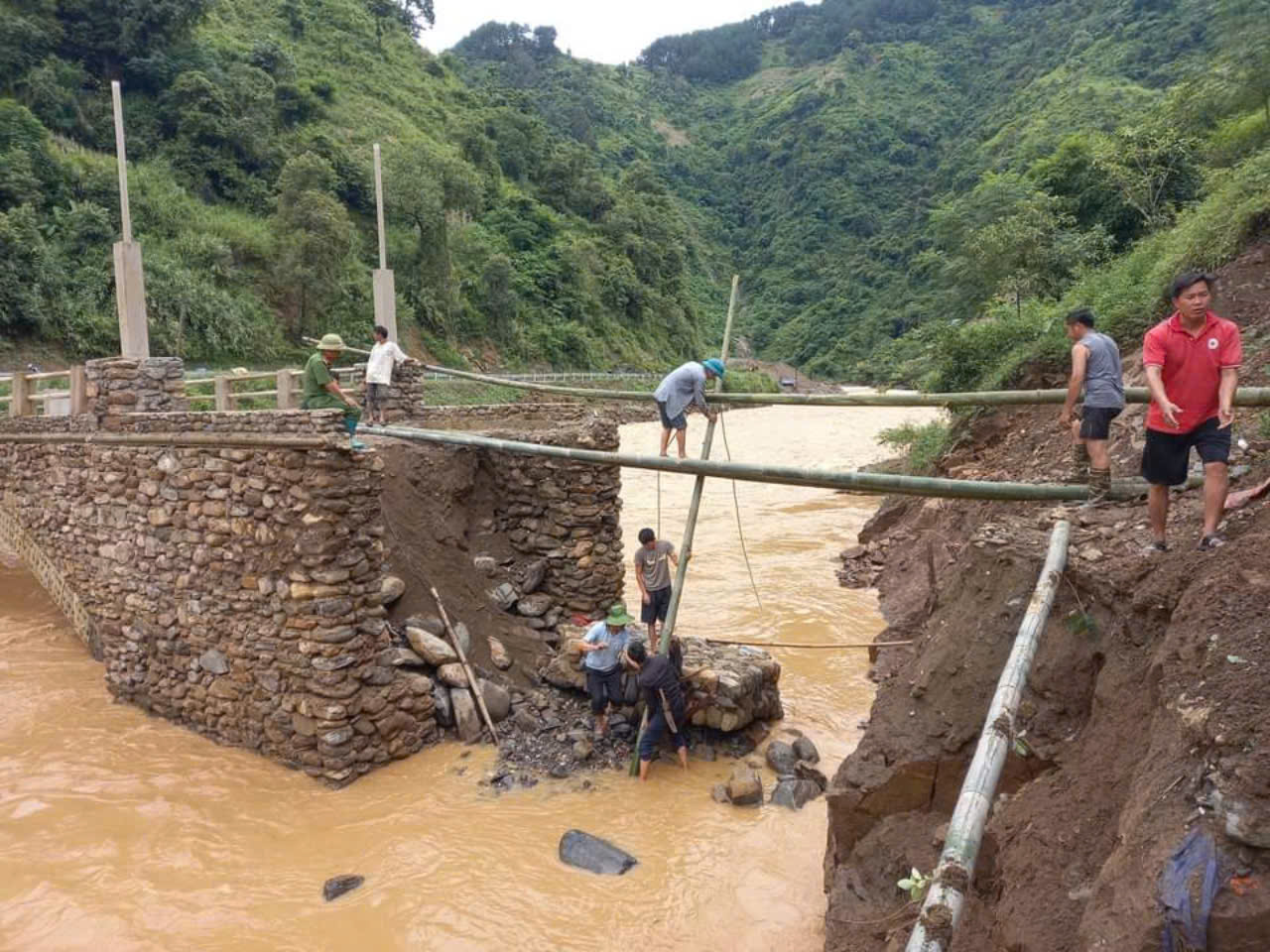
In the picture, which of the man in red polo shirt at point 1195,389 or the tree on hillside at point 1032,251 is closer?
the man in red polo shirt at point 1195,389

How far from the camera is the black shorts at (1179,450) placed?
10.8 feet

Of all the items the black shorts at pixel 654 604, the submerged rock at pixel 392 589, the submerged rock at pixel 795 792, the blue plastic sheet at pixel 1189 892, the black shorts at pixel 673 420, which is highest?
the black shorts at pixel 673 420

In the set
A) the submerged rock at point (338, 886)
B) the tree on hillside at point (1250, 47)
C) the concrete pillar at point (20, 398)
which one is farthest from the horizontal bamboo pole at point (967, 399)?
the tree on hillside at point (1250, 47)

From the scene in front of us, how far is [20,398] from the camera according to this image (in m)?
10.3

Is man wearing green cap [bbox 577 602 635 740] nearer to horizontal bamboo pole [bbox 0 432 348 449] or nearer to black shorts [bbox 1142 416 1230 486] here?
horizontal bamboo pole [bbox 0 432 348 449]

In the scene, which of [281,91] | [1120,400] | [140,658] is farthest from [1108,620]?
[281,91]

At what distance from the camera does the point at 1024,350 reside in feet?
35.8

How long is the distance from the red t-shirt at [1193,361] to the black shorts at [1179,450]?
44mm

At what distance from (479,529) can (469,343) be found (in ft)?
97.3

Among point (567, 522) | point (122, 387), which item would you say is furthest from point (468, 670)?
point (122, 387)

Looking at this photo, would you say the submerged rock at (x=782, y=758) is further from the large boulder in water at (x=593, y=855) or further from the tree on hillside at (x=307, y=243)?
the tree on hillside at (x=307, y=243)

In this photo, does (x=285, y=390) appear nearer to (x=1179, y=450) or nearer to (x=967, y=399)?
(x=967, y=399)

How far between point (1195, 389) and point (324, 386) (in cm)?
714

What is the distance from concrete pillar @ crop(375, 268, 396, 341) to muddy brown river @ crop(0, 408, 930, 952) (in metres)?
6.45
